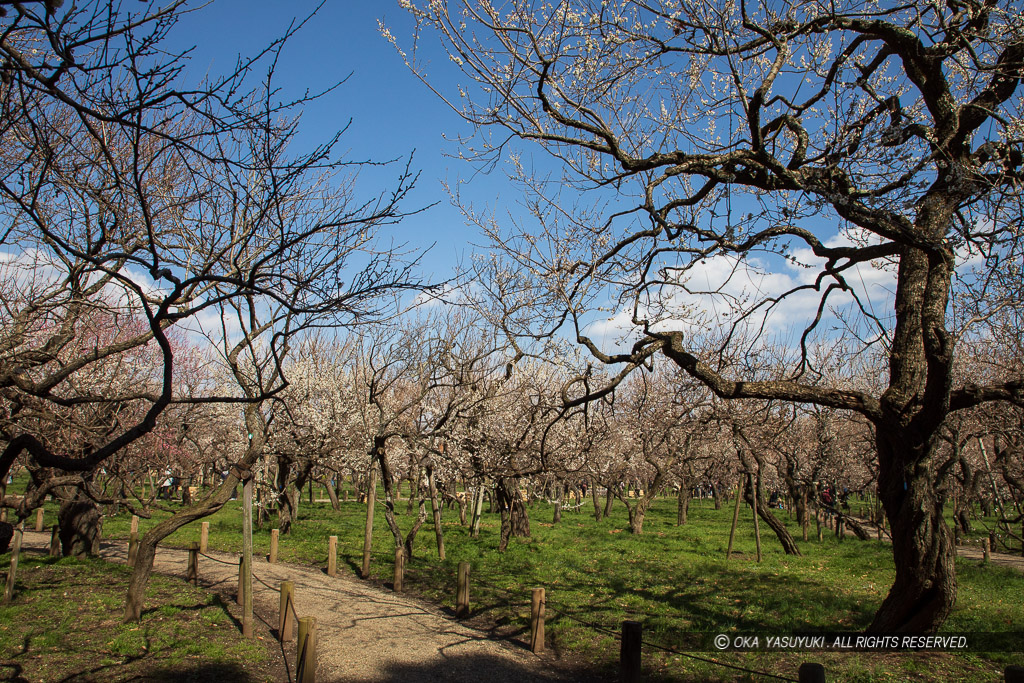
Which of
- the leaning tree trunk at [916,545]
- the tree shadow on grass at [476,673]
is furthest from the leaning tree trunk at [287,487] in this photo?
the leaning tree trunk at [916,545]

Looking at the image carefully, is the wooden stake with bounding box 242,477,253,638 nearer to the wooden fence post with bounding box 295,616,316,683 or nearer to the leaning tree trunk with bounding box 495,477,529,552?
the wooden fence post with bounding box 295,616,316,683

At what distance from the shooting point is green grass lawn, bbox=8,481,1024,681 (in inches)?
267

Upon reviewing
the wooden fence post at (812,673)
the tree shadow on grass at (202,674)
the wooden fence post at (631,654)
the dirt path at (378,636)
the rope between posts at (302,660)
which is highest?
the wooden fence post at (812,673)

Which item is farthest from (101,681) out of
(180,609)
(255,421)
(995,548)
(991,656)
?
(995,548)

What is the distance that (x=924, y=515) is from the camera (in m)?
6.00

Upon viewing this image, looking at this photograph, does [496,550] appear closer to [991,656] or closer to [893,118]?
[991,656]

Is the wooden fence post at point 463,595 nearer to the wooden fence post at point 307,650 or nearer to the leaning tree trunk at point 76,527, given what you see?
the wooden fence post at point 307,650

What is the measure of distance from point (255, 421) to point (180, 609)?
9.83 feet

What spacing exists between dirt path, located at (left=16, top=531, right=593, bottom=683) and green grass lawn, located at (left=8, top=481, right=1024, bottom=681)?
62 cm

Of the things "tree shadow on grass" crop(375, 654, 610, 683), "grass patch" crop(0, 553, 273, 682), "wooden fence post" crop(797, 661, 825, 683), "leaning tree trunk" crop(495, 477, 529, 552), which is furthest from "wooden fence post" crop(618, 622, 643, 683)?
"leaning tree trunk" crop(495, 477, 529, 552)

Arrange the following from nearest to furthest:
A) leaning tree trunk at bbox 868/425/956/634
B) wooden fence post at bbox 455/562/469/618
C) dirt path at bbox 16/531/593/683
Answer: leaning tree trunk at bbox 868/425/956/634
dirt path at bbox 16/531/593/683
wooden fence post at bbox 455/562/469/618

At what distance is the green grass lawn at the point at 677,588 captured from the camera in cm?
677

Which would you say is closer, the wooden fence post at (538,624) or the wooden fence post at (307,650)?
the wooden fence post at (307,650)

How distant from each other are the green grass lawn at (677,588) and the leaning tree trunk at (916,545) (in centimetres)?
39
